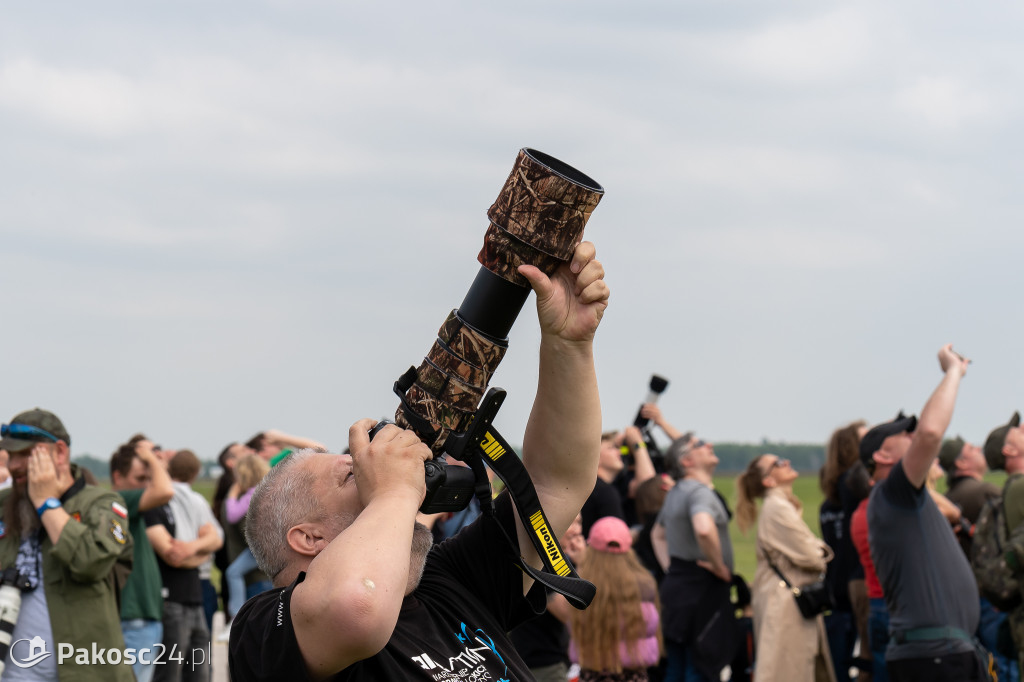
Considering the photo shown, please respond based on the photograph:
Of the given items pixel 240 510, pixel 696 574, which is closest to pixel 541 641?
pixel 696 574

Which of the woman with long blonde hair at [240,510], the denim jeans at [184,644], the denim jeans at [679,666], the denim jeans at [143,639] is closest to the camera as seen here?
the denim jeans at [143,639]

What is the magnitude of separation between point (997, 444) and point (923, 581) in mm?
2509

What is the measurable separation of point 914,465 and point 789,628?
272 centimetres

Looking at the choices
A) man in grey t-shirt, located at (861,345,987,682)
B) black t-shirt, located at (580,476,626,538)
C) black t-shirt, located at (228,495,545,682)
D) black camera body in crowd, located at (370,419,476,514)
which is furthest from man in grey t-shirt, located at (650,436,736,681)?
black camera body in crowd, located at (370,419,476,514)

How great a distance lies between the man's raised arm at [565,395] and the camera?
2479 mm

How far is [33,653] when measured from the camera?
17.5ft

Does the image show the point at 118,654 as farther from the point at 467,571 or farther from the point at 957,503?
the point at 957,503

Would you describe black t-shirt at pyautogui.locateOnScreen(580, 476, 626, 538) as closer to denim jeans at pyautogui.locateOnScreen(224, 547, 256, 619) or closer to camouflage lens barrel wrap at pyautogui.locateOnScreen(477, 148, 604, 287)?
denim jeans at pyautogui.locateOnScreen(224, 547, 256, 619)

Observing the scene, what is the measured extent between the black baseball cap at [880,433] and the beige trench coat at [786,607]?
128cm

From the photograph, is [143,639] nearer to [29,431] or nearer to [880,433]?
[29,431]

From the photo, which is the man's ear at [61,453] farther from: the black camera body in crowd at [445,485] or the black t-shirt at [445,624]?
the black camera body in crowd at [445,485]

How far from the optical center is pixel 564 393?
265 cm

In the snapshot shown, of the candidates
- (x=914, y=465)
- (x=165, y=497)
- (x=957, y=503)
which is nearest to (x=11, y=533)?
(x=165, y=497)

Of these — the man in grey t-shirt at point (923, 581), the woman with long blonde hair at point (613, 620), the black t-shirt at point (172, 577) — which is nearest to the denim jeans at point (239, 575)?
the black t-shirt at point (172, 577)
